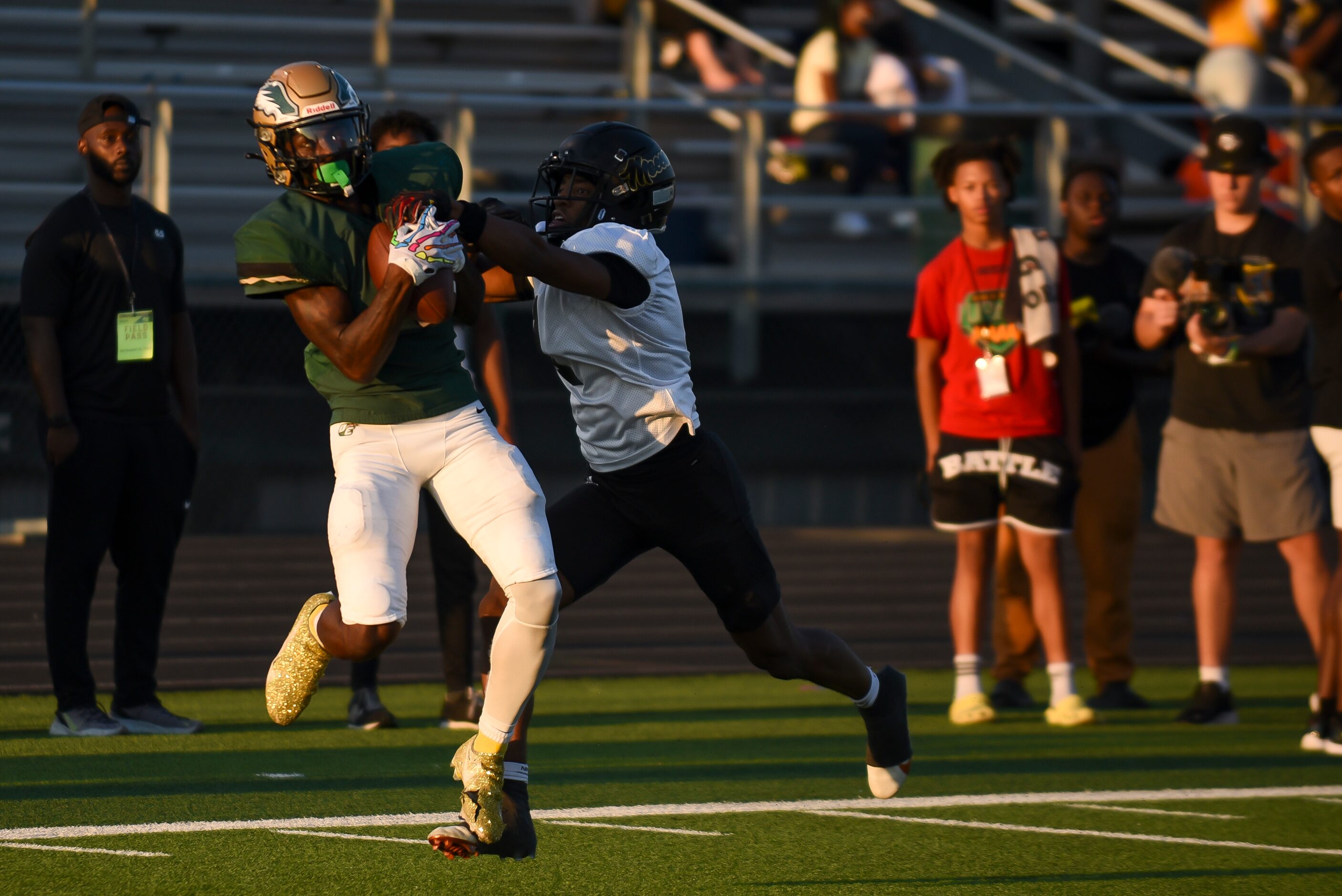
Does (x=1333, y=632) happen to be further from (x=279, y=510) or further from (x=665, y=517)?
(x=279, y=510)

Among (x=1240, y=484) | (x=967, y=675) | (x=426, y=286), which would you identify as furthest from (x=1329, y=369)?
(x=426, y=286)

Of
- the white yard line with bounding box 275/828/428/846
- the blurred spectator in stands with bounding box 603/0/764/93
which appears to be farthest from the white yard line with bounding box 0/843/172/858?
the blurred spectator in stands with bounding box 603/0/764/93

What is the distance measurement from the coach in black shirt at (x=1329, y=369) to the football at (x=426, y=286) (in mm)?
3270

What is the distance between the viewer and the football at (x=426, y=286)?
12.9 ft

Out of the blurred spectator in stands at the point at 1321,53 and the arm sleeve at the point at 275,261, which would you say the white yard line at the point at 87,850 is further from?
the blurred spectator in stands at the point at 1321,53

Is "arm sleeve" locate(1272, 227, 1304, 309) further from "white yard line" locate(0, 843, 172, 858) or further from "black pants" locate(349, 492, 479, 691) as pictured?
"white yard line" locate(0, 843, 172, 858)

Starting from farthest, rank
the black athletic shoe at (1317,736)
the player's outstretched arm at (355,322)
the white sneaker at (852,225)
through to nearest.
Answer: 1. the white sneaker at (852,225)
2. the black athletic shoe at (1317,736)
3. the player's outstretched arm at (355,322)

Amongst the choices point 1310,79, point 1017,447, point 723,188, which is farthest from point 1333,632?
point 1310,79

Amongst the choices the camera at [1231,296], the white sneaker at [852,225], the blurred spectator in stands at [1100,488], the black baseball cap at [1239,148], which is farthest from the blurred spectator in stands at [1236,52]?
the camera at [1231,296]

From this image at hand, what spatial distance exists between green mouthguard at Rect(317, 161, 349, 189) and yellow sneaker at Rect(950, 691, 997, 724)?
329 centimetres

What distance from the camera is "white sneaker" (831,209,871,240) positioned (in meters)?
10.3

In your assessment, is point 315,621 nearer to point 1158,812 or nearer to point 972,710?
point 1158,812

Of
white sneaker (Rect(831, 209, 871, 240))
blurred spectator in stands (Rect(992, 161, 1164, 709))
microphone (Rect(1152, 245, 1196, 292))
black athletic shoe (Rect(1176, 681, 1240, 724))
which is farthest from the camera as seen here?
white sneaker (Rect(831, 209, 871, 240))

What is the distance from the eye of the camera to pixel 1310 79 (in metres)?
12.1
